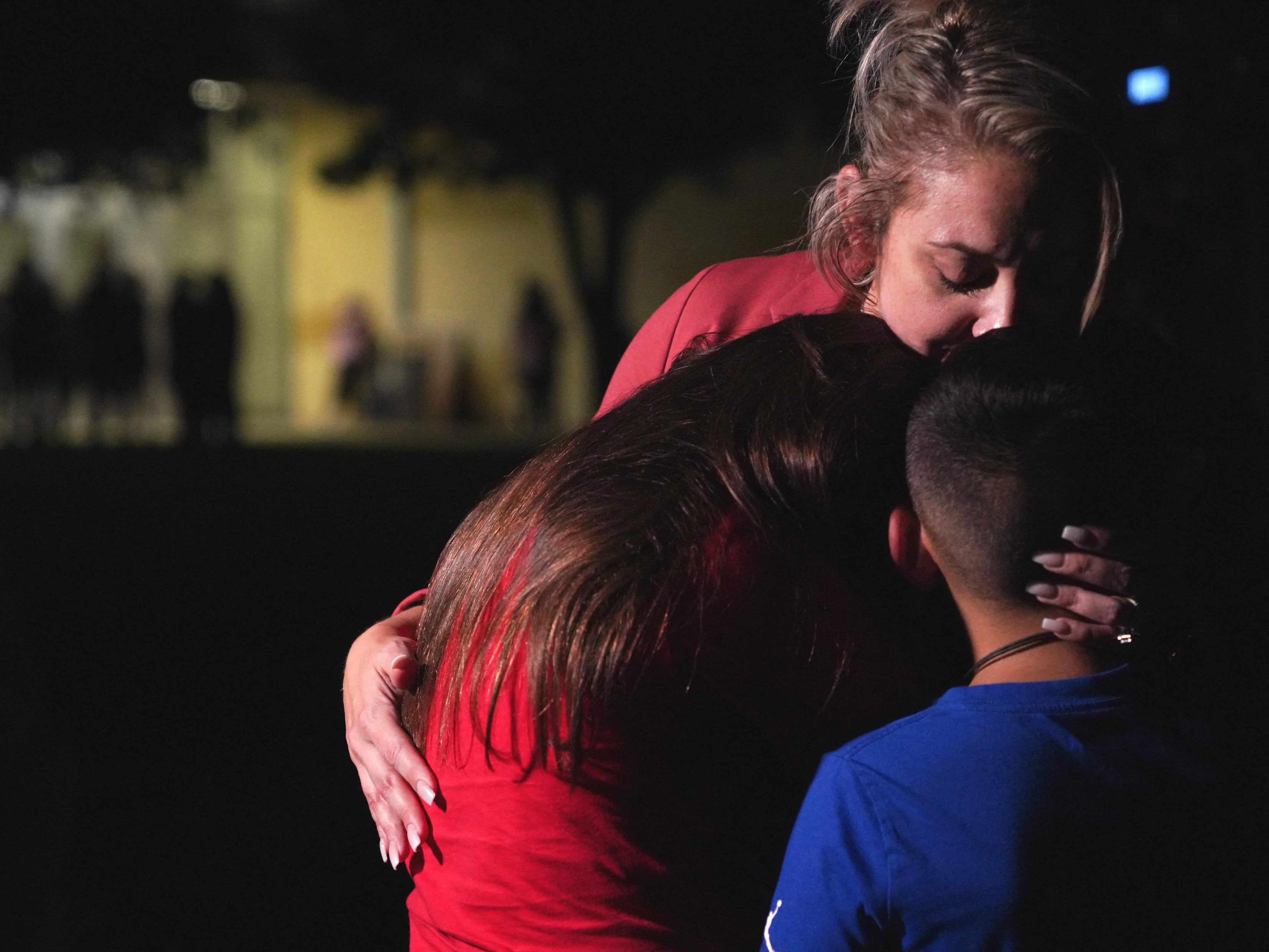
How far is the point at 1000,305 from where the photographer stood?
2.01 metres

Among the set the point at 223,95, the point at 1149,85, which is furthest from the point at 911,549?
the point at 223,95

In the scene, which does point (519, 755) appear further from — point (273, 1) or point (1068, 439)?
point (273, 1)

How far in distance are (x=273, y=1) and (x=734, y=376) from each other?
68.8ft

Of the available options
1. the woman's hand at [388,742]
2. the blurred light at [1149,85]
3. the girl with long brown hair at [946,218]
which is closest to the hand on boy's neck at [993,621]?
the girl with long brown hair at [946,218]

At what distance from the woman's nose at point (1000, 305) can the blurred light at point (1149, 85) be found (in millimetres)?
3068

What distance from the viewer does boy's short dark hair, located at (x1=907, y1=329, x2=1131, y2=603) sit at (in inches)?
59.2

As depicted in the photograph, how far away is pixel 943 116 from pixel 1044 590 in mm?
877

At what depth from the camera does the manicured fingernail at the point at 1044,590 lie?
153cm

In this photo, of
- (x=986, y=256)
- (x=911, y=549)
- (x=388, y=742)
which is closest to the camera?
(x=911, y=549)

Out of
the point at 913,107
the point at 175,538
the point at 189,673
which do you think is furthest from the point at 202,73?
the point at 913,107

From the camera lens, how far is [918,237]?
2.08 m

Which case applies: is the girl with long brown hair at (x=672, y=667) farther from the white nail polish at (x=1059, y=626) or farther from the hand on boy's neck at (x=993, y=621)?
the white nail polish at (x=1059, y=626)

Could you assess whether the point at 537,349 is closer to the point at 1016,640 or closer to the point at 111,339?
the point at 111,339

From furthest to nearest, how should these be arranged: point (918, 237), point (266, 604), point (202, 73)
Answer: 1. point (202, 73)
2. point (266, 604)
3. point (918, 237)
